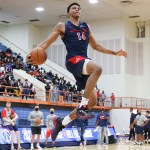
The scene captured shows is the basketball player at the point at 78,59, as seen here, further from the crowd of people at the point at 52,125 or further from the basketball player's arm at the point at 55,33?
the crowd of people at the point at 52,125

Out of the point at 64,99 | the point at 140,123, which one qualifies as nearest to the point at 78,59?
the point at 140,123

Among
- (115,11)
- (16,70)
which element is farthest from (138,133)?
(115,11)

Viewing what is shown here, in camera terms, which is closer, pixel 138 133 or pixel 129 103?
pixel 138 133

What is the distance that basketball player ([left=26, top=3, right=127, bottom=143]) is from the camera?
5801 millimetres

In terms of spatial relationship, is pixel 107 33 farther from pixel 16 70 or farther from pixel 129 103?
pixel 16 70

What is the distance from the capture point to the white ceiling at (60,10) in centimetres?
2840

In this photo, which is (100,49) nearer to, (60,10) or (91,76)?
(91,76)

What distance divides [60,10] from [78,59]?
82.3ft

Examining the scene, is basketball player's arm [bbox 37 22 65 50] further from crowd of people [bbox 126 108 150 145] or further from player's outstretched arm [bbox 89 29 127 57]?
crowd of people [bbox 126 108 150 145]

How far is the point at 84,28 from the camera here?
6242 mm

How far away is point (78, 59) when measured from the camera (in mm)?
5992

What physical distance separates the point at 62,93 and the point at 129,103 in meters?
7.71

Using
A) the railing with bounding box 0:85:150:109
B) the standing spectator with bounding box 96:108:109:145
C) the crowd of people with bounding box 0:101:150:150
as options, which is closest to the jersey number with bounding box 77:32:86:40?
the crowd of people with bounding box 0:101:150:150

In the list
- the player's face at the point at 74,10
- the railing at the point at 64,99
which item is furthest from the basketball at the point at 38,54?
the railing at the point at 64,99
